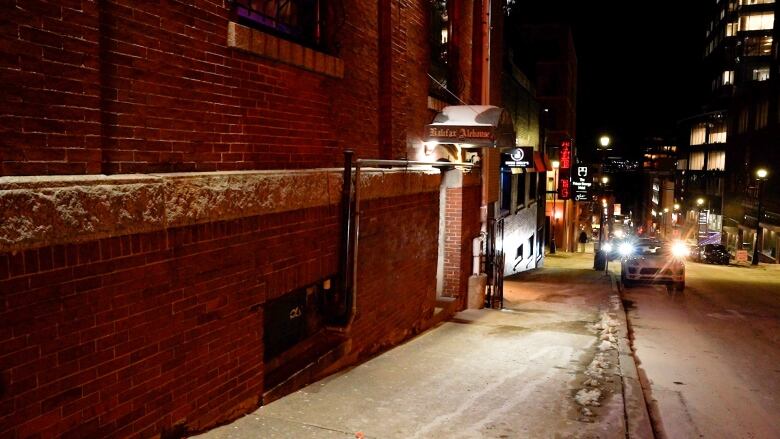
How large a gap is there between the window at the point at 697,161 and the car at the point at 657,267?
53.9m

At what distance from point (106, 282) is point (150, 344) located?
0.63m

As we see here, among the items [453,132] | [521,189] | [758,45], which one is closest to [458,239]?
[453,132]

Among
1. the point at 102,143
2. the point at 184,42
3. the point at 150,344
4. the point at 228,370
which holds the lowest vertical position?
the point at 228,370

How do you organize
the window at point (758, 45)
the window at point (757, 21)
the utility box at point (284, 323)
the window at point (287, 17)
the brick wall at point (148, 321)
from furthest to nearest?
the window at point (758, 45) → the window at point (757, 21) → the utility box at point (284, 323) → the window at point (287, 17) → the brick wall at point (148, 321)

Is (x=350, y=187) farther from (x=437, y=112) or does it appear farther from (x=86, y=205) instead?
(x=437, y=112)

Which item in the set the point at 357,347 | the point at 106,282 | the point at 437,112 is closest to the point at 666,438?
the point at 357,347

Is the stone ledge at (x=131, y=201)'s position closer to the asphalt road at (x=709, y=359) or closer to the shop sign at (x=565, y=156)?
the asphalt road at (x=709, y=359)

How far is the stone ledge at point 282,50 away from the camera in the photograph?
4867 mm

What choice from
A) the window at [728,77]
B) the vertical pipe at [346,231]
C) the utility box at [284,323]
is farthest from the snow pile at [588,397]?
the window at [728,77]

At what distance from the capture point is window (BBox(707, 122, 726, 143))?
62281mm

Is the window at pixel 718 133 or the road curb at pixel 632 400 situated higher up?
the window at pixel 718 133

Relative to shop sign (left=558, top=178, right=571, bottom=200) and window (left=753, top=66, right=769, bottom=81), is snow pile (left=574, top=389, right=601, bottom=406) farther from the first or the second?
window (left=753, top=66, right=769, bottom=81)

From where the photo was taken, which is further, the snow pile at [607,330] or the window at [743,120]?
the window at [743,120]

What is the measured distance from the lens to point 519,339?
980cm
